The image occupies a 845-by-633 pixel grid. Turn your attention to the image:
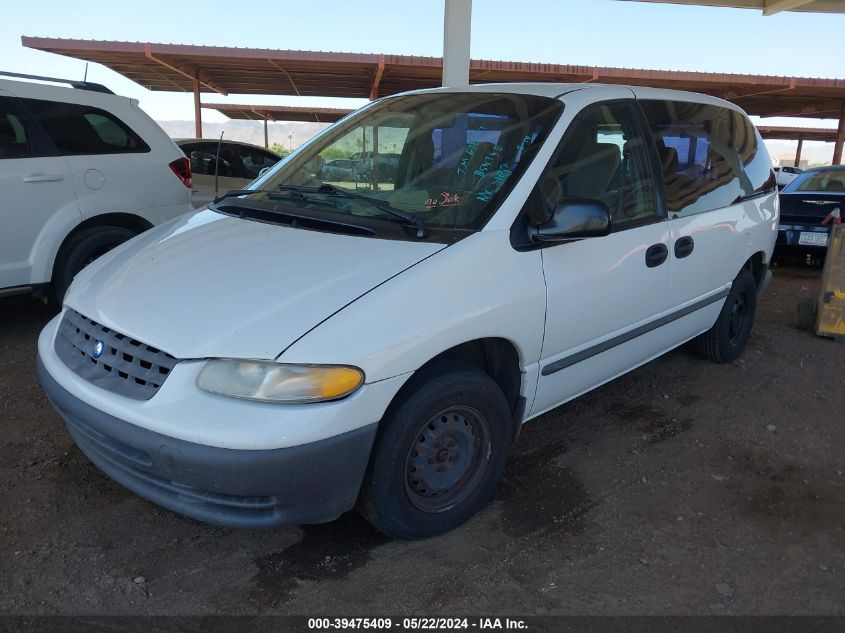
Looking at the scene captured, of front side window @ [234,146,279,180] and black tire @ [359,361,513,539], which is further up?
front side window @ [234,146,279,180]

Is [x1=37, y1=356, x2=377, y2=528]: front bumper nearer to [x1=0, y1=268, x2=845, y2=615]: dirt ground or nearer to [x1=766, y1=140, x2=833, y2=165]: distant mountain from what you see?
[x1=0, y1=268, x2=845, y2=615]: dirt ground

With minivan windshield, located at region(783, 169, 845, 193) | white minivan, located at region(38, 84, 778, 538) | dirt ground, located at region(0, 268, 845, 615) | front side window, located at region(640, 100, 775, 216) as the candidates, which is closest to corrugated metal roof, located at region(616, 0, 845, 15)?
minivan windshield, located at region(783, 169, 845, 193)

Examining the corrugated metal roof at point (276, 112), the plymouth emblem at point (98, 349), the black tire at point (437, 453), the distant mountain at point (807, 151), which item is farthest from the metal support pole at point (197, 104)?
the distant mountain at point (807, 151)

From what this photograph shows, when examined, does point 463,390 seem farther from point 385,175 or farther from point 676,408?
point 676,408

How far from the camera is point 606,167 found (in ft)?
10.5

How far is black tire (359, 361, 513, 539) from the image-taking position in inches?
89.2

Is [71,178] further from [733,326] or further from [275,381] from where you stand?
[733,326]

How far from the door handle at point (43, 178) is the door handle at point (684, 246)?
437 centimetres

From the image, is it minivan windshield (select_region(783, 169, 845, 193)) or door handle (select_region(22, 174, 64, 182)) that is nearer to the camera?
door handle (select_region(22, 174, 64, 182))

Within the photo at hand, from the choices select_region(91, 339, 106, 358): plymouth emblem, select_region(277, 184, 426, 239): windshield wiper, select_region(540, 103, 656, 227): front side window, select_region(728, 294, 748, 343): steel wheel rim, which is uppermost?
select_region(540, 103, 656, 227): front side window

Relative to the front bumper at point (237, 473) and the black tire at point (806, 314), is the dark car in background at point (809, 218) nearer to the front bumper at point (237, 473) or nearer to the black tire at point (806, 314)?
A: the black tire at point (806, 314)

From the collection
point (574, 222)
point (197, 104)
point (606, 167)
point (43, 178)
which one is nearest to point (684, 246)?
point (606, 167)

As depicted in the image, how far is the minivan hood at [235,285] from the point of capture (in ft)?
6.92

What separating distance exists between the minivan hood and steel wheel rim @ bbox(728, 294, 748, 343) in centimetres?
304
